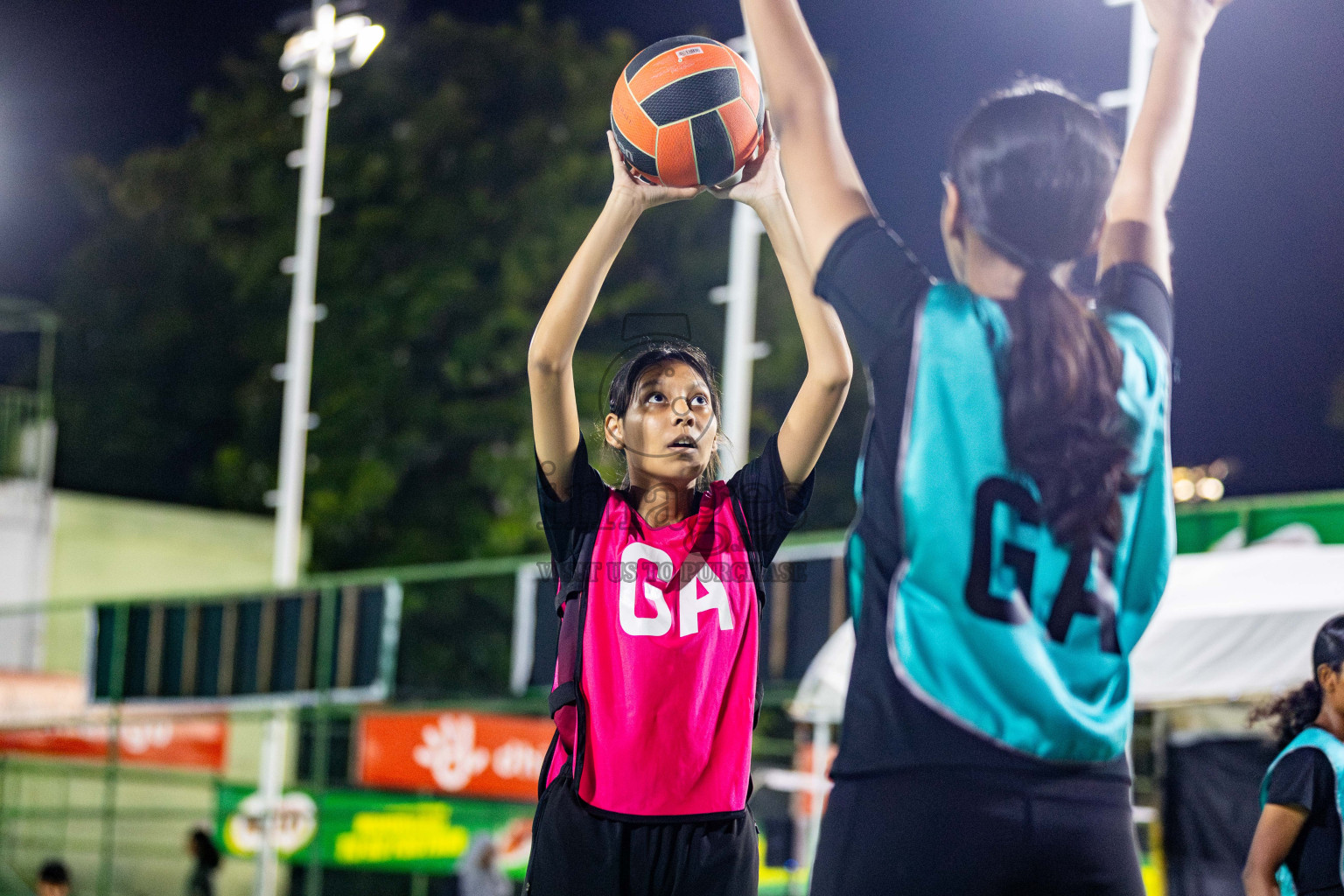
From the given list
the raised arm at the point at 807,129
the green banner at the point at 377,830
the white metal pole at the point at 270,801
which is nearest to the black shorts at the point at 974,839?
the raised arm at the point at 807,129

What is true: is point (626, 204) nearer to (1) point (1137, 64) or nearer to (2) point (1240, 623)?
(2) point (1240, 623)

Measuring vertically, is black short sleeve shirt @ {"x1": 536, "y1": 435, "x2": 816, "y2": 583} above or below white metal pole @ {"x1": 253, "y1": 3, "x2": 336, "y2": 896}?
below

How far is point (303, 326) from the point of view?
15.9 meters

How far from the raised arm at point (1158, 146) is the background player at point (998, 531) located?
168 mm

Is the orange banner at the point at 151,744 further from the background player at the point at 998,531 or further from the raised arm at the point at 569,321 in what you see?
the background player at the point at 998,531

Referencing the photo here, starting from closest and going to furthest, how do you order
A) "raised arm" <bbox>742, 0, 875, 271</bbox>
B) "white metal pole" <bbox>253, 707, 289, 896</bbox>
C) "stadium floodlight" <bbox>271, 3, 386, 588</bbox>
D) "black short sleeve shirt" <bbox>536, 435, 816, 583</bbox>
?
"raised arm" <bbox>742, 0, 875, 271</bbox>
"black short sleeve shirt" <bbox>536, 435, 816, 583</bbox>
"white metal pole" <bbox>253, 707, 289, 896</bbox>
"stadium floodlight" <bbox>271, 3, 386, 588</bbox>

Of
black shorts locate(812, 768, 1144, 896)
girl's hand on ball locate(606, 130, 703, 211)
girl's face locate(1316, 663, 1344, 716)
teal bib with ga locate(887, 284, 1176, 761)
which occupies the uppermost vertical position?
girl's hand on ball locate(606, 130, 703, 211)

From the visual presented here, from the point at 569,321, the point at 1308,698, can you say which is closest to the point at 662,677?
the point at 569,321

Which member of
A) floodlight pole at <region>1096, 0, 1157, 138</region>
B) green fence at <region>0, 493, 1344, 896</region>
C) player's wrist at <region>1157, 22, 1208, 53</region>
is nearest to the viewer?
player's wrist at <region>1157, 22, 1208, 53</region>

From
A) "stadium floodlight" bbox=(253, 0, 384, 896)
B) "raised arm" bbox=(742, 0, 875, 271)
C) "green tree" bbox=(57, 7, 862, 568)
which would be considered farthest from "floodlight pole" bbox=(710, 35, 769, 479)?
"raised arm" bbox=(742, 0, 875, 271)

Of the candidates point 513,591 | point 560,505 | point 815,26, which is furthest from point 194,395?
point 560,505

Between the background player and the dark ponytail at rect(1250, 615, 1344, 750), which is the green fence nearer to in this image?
the dark ponytail at rect(1250, 615, 1344, 750)

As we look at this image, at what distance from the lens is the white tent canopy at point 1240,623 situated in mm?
7062

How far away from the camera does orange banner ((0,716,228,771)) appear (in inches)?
Result: 600
